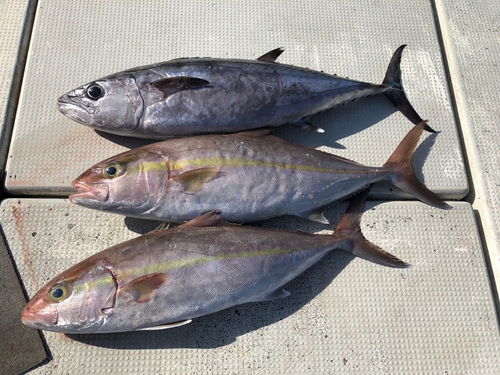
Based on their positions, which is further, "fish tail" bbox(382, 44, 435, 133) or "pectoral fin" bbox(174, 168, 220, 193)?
"fish tail" bbox(382, 44, 435, 133)

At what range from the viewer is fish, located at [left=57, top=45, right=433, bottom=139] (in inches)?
83.2

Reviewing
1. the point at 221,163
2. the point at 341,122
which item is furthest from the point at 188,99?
the point at 341,122

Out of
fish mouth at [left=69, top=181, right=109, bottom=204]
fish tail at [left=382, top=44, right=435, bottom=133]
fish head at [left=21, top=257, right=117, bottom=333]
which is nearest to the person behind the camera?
fish head at [left=21, top=257, right=117, bottom=333]

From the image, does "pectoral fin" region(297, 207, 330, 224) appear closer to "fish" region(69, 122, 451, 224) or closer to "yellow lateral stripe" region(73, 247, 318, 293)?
"fish" region(69, 122, 451, 224)

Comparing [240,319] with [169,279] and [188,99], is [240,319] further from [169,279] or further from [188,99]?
[188,99]

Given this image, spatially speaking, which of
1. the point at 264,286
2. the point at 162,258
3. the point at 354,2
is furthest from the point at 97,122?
the point at 354,2

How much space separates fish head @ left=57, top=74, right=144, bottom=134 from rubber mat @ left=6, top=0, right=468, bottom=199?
8.7 inches

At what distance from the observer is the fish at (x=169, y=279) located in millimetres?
1727

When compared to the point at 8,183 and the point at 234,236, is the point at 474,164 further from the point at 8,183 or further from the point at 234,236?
the point at 8,183

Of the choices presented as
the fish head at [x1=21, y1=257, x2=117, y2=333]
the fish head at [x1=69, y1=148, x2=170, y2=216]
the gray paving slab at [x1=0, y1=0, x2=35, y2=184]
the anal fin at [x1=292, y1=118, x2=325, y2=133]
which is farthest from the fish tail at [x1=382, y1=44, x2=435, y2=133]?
the gray paving slab at [x1=0, y1=0, x2=35, y2=184]

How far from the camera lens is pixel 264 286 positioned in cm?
191

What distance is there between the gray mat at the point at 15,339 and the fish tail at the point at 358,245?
169cm

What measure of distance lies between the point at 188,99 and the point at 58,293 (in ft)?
3.84

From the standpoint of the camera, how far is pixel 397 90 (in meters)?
2.59
